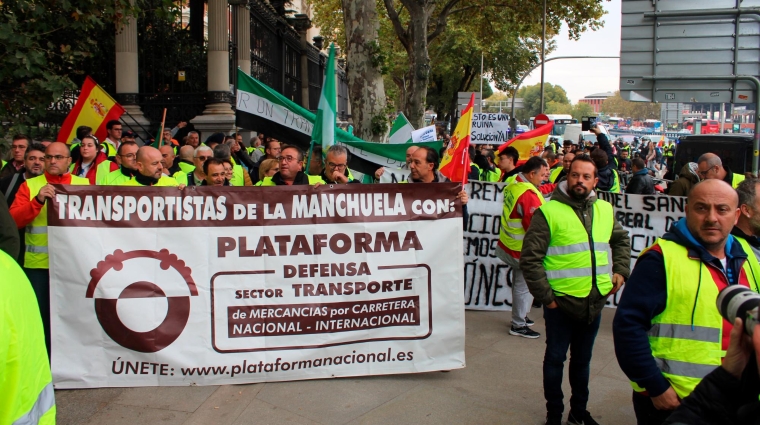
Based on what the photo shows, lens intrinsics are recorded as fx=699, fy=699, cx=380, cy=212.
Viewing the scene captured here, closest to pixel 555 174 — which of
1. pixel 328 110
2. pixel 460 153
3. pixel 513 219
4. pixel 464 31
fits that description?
pixel 513 219

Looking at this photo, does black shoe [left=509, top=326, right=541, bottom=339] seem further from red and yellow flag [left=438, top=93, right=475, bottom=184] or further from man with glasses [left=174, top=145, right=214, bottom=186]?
man with glasses [left=174, top=145, right=214, bottom=186]

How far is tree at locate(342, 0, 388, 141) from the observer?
1004 centimetres

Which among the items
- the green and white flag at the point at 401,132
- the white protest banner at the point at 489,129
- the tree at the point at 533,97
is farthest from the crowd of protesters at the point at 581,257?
the tree at the point at 533,97

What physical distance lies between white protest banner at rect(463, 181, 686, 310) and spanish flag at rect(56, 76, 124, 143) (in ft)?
15.0

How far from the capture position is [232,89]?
55.3 feet

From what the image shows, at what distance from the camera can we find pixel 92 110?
8.55 m

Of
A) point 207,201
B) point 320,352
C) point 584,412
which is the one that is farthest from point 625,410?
point 207,201

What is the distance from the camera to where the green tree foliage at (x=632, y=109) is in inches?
5650

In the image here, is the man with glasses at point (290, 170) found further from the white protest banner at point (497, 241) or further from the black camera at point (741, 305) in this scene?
the black camera at point (741, 305)

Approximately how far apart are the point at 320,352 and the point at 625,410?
2.21m

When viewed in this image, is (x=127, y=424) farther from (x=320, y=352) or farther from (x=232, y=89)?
(x=232, y=89)

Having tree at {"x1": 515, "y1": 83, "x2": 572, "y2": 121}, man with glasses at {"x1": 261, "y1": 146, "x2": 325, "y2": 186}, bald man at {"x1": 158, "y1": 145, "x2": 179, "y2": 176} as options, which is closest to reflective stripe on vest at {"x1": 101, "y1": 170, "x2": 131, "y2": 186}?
man with glasses at {"x1": 261, "y1": 146, "x2": 325, "y2": 186}

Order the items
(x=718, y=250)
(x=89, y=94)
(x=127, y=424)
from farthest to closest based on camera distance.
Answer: (x=89, y=94)
(x=127, y=424)
(x=718, y=250)

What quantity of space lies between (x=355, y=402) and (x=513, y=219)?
8.58 ft
